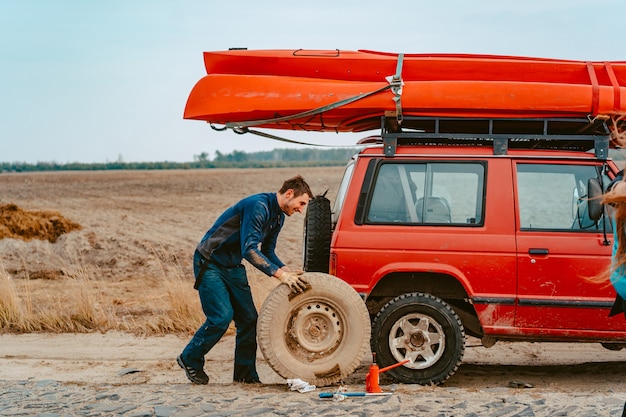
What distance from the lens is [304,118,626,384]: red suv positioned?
7230 millimetres

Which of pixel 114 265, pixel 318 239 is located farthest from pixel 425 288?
pixel 114 265

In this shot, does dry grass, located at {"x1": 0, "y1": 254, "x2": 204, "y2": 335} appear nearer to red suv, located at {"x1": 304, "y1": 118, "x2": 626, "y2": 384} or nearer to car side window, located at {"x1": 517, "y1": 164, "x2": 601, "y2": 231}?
red suv, located at {"x1": 304, "y1": 118, "x2": 626, "y2": 384}

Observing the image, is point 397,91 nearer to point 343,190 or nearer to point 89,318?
point 343,190

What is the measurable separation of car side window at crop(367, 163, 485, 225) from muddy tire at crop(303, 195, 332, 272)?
1.43ft

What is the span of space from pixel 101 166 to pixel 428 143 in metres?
87.7

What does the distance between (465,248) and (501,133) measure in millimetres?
1396

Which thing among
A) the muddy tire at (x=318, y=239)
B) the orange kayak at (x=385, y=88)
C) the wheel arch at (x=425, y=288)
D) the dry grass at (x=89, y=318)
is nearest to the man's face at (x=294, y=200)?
the muddy tire at (x=318, y=239)

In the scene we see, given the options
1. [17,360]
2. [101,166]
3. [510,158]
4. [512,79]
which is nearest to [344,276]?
[510,158]

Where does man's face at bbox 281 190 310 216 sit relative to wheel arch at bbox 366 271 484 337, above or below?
above

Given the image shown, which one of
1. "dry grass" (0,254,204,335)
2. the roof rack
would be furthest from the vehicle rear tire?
"dry grass" (0,254,204,335)

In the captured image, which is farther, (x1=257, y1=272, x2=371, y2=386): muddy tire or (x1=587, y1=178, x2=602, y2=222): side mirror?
(x1=257, y1=272, x2=371, y2=386): muddy tire

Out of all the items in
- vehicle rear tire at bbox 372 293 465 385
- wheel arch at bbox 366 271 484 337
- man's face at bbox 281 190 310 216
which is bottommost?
vehicle rear tire at bbox 372 293 465 385

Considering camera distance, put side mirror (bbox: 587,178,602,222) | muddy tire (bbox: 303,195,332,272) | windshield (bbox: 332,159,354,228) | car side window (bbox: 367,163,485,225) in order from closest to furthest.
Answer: side mirror (bbox: 587,178,602,222)
car side window (bbox: 367,163,485,225)
muddy tire (bbox: 303,195,332,272)
windshield (bbox: 332,159,354,228)

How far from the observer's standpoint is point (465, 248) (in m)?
7.29
